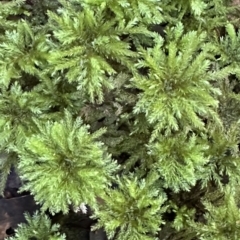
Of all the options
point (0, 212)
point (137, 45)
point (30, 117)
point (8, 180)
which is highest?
point (137, 45)

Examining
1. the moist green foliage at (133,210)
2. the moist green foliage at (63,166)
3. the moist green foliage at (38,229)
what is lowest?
the moist green foliage at (38,229)

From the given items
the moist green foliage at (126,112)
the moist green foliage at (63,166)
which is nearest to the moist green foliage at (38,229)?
the moist green foliage at (126,112)

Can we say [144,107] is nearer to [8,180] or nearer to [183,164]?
[183,164]

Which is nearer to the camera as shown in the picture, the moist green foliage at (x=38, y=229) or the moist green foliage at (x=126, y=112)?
the moist green foliage at (x=126, y=112)

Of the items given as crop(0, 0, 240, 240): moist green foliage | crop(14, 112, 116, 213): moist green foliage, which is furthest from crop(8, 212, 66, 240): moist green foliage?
crop(14, 112, 116, 213): moist green foliage

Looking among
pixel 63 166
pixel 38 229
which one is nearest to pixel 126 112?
pixel 63 166

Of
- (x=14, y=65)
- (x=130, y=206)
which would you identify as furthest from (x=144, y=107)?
(x=14, y=65)

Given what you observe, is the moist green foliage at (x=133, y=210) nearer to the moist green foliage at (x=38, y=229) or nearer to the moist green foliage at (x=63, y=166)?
the moist green foliage at (x=63, y=166)

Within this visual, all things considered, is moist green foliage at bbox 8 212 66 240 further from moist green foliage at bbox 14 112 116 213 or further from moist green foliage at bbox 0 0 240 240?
moist green foliage at bbox 14 112 116 213
